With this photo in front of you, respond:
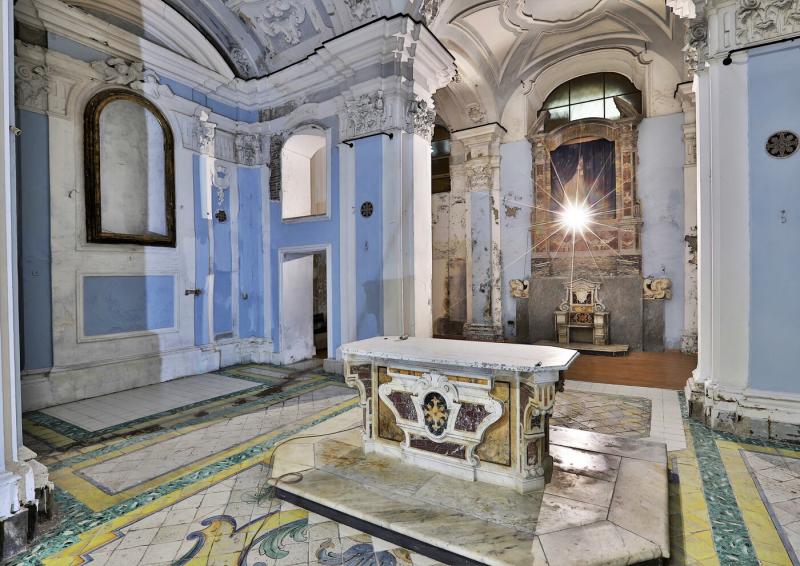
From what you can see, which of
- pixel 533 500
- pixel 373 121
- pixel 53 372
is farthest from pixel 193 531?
pixel 373 121

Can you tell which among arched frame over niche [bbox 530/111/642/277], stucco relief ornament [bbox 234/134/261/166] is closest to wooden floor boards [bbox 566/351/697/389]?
arched frame over niche [bbox 530/111/642/277]

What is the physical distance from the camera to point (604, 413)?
4707mm

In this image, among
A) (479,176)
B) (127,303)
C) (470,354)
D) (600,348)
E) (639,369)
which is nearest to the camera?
(470,354)

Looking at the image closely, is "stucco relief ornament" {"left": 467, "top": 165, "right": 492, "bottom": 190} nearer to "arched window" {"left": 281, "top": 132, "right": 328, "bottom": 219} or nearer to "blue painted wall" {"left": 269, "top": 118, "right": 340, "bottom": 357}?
"arched window" {"left": 281, "top": 132, "right": 328, "bottom": 219}

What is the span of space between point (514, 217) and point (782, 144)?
5.98 metres

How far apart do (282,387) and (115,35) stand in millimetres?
5500

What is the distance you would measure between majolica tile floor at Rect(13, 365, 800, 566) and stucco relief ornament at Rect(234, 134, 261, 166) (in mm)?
4292

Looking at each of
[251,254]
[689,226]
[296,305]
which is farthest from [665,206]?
[251,254]

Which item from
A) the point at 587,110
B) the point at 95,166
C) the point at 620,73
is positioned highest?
the point at 620,73

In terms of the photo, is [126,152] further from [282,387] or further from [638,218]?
[638,218]

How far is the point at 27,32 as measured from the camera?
16.6 feet

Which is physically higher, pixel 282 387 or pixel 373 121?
pixel 373 121

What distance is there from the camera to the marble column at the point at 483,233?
9.82 meters

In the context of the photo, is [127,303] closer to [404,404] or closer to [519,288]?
[404,404]
